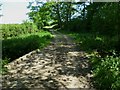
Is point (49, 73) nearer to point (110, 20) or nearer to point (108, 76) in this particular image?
point (108, 76)

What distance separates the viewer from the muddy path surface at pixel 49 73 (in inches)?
317

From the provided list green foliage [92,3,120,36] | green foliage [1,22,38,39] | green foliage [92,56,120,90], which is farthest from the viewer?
green foliage [1,22,38,39]

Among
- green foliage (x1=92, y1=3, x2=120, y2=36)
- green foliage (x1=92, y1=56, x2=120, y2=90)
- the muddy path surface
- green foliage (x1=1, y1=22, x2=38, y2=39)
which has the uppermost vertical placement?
green foliage (x1=92, y1=3, x2=120, y2=36)

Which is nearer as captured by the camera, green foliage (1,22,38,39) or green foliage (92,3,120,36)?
green foliage (92,3,120,36)

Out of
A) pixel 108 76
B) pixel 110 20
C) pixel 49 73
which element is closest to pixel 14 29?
pixel 110 20

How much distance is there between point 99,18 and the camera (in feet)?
54.8

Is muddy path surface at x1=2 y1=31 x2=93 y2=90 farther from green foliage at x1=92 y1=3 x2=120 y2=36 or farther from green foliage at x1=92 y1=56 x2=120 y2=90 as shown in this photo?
green foliage at x1=92 y1=3 x2=120 y2=36

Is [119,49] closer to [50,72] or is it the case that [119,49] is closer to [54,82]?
[50,72]

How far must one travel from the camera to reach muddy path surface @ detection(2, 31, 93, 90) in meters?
8.05

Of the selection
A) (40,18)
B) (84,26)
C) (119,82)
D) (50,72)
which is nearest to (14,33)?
(84,26)

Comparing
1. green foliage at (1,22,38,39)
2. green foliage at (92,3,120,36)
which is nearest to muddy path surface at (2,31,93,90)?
green foliage at (92,3,120,36)

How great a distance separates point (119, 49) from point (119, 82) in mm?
6253

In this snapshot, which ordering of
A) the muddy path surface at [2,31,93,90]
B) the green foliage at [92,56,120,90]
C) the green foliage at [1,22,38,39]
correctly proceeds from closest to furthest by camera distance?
the green foliage at [92,56,120,90] → the muddy path surface at [2,31,93,90] → the green foliage at [1,22,38,39]

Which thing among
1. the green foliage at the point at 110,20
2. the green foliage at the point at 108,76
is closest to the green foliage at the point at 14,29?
the green foliage at the point at 110,20
